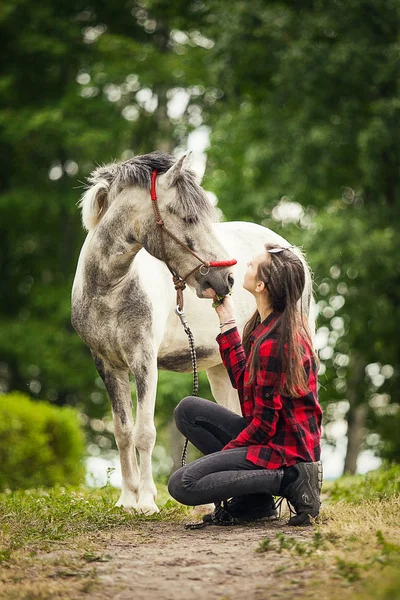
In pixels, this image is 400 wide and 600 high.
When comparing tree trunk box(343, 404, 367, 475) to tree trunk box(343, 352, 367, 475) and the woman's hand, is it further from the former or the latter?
the woman's hand

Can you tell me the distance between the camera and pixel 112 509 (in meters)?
5.93

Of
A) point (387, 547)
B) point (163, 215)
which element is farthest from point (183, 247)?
point (387, 547)

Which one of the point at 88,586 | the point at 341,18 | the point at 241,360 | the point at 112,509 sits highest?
the point at 341,18

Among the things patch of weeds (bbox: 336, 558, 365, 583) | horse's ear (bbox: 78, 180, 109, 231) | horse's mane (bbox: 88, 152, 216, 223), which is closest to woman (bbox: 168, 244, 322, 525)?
horse's mane (bbox: 88, 152, 216, 223)

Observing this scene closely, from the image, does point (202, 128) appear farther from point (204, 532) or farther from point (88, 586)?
point (88, 586)

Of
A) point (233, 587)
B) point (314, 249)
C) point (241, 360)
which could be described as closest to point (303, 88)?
point (314, 249)

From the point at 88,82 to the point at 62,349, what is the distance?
5.79 metres

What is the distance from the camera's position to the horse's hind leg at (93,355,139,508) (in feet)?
20.3

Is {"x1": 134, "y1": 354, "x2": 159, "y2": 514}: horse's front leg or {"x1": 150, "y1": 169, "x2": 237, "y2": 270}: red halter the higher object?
{"x1": 150, "y1": 169, "x2": 237, "y2": 270}: red halter

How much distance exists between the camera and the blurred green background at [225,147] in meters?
14.0

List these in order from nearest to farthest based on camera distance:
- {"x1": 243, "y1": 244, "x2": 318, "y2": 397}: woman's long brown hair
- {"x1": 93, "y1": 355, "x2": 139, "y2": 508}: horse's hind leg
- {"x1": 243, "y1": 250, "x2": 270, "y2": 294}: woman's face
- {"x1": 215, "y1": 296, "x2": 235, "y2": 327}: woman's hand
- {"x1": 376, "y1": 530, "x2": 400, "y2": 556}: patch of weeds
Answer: {"x1": 376, "y1": 530, "x2": 400, "y2": 556}: patch of weeds, {"x1": 243, "y1": 244, "x2": 318, "y2": 397}: woman's long brown hair, {"x1": 243, "y1": 250, "x2": 270, "y2": 294}: woman's face, {"x1": 215, "y1": 296, "x2": 235, "y2": 327}: woman's hand, {"x1": 93, "y1": 355, "x2": 139, "y2": 508}: horse's hind leg

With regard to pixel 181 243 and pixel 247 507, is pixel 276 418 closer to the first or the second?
pixel 247 507

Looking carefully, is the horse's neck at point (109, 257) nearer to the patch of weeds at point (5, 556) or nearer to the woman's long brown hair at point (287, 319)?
→ the woman's long brown hair at point (287, 319)

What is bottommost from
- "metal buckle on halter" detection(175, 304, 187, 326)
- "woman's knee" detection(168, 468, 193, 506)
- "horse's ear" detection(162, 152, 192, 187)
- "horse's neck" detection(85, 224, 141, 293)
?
"woman's knee" detection(168, 468, 193, 506)
